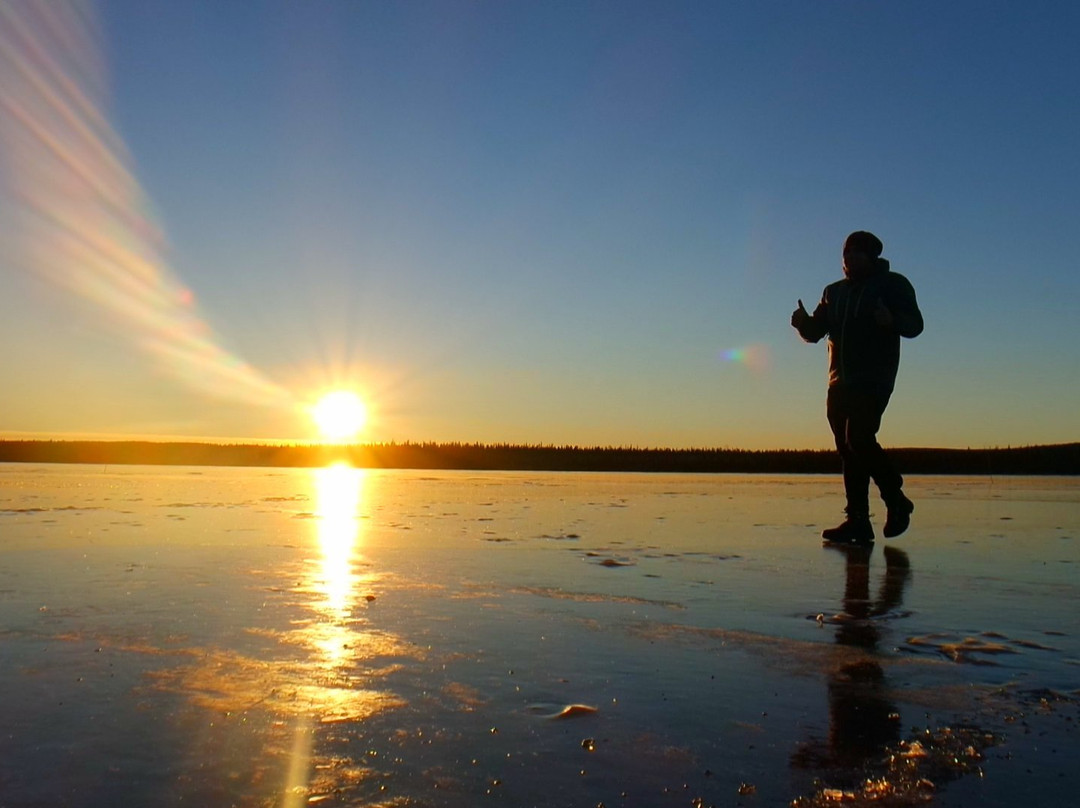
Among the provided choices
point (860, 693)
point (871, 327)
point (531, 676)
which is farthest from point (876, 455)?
point (531, 676)

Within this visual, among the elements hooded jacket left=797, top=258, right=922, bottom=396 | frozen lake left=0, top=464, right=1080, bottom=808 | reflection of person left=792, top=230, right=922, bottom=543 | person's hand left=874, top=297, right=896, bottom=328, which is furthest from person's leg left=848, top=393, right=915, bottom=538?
frozen lake left=0, top=464, right=1080, bottom=808

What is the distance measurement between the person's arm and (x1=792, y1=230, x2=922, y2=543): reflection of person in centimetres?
5

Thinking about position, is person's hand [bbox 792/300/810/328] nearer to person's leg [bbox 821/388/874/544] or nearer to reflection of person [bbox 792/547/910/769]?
person's leg [bbox 821/388/874/544]

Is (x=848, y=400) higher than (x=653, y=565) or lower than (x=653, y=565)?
higher

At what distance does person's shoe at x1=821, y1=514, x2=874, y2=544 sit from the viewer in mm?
6770

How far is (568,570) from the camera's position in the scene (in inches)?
198

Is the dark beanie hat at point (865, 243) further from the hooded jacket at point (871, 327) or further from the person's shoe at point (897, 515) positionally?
the person's shoe at point (897, 515)

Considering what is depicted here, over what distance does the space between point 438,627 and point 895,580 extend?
8.60ft

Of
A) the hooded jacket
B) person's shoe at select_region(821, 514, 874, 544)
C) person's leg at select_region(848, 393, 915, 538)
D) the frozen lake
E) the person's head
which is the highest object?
the person's head

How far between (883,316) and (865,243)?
2.32 ft

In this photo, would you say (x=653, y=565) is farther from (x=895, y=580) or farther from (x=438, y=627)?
(x=438, y=627)

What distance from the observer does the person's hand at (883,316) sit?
6.82m

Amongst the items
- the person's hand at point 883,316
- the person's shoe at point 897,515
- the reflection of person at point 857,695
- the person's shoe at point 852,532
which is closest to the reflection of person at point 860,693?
the reflection of person at point 857,695

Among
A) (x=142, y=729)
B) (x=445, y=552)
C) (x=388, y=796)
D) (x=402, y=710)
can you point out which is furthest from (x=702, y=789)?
(x=445, y=552)
